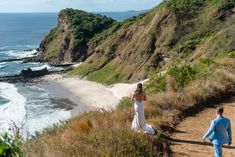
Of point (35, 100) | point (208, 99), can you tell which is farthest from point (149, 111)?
point (35, 100)

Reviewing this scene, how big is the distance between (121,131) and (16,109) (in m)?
38.4

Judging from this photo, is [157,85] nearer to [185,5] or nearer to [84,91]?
[84,91]

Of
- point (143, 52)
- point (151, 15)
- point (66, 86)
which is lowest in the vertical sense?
point (66, 86)

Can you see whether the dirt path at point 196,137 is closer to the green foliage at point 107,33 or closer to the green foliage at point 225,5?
the green foliage at point 225,5

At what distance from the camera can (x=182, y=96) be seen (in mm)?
15398

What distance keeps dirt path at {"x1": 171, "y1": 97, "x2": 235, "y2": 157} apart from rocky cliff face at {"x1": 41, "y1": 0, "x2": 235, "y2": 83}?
3409 centimetres

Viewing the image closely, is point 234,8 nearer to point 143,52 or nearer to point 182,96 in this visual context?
point 143,52

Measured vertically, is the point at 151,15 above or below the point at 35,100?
above

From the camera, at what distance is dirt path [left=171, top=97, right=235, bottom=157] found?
433 inches

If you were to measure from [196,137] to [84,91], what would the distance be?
44.6 m

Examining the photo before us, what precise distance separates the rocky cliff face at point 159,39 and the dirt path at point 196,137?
112 ft

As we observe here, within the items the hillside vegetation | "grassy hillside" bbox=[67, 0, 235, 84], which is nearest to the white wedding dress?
the hillside vegetation

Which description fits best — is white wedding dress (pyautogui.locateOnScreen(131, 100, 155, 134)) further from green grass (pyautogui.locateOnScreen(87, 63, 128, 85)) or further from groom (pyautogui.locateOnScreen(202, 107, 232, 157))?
green grass (pyautogui.locateOnScreen(87, 63, 128, 85))

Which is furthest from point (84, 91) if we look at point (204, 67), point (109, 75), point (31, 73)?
point (204, 67)
